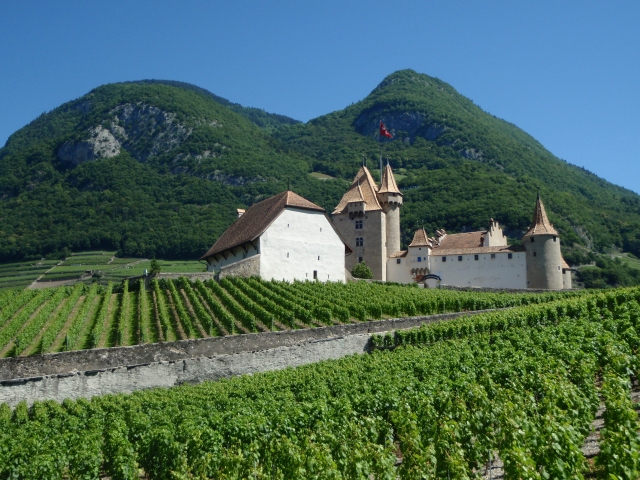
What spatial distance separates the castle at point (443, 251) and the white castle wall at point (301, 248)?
33.6ft

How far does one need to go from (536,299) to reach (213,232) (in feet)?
241

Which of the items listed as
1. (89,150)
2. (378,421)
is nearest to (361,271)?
(378,421)

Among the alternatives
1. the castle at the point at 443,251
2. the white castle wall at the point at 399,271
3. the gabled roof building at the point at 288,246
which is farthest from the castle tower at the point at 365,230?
the gabled roof building at the point at 288,246

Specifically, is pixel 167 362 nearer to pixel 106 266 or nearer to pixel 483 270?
pixel 483 270

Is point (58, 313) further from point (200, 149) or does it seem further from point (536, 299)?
point (200, 149)

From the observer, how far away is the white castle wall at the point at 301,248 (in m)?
48.4

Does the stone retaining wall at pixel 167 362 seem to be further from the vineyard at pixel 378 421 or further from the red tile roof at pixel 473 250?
the red tile roof at pixel 473 250

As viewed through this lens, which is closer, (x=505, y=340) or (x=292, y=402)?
(x=292, y=402)

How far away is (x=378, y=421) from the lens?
17.6 meters

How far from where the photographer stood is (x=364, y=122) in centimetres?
19512

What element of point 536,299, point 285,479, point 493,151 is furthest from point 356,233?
point 493,151

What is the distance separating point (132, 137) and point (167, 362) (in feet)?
440

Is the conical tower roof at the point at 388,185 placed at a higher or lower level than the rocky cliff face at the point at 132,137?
lower

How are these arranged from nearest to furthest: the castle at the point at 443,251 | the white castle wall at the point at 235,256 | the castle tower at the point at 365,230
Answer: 1. the white castle wall at the point at 235,256
2. the castle at the point at 443,251
3. the castle tower at the point at 365,230
